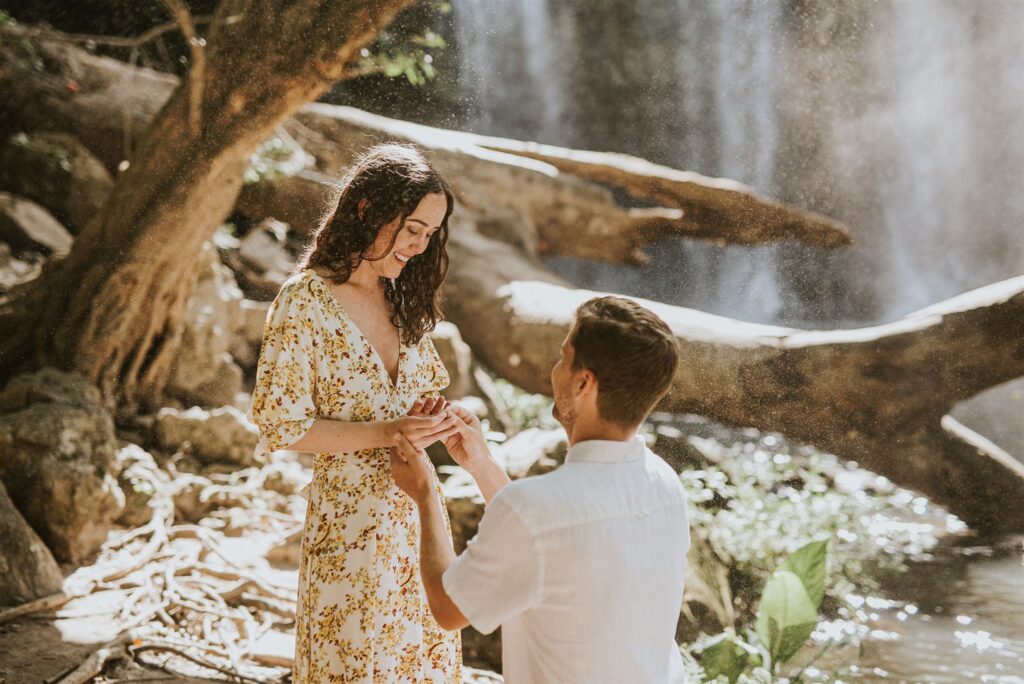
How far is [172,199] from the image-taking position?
395 centimetres

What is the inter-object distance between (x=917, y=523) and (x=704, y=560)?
6.13ft

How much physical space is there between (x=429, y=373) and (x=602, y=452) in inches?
A: 32.5

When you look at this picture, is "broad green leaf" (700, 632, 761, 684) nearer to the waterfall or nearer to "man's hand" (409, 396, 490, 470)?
"man's hand" (409, 396, 490, 470)

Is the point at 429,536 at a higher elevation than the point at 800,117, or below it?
below

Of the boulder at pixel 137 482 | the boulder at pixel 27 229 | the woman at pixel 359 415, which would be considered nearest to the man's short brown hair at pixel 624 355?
the woman at pixel 359 415

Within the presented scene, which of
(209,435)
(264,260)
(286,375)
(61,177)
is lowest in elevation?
(209,435)

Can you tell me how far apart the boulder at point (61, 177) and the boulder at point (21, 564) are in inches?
145

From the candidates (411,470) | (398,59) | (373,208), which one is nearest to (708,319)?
(398,59)

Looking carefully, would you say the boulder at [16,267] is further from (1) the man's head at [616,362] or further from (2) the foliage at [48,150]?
(1) the man's head at [616,362]

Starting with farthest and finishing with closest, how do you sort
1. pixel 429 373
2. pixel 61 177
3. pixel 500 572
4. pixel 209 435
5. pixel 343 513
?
1. pixel 61 177
2. pixel 209 435
3. pixel 429 373
4. pixel 343 513
5. pixel 500 572

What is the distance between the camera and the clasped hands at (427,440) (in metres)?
1.38

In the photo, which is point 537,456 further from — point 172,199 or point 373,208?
point 172,199

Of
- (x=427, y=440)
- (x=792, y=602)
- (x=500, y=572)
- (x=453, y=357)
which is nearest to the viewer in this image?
(x=500, y=572)

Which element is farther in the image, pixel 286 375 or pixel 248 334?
pixel 248 334
